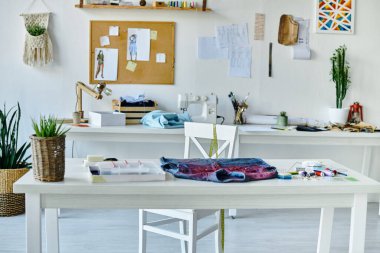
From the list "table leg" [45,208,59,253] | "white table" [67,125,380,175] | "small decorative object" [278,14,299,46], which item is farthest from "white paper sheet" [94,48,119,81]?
"table leg" [45,208,59,253]

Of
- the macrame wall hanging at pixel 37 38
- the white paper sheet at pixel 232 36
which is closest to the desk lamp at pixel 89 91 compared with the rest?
the macrame wall hanging at pixel 37 38

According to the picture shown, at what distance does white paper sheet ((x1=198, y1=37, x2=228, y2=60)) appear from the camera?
14.8ft

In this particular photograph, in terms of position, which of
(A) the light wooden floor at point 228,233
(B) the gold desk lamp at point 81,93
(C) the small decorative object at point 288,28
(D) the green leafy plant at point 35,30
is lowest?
(A) the light wooden floor at point 228,233

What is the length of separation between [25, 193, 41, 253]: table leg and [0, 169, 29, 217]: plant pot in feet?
6.72

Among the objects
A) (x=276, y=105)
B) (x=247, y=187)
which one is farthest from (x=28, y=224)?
(x=276, y=105)

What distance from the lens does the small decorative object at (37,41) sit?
4.34 metres

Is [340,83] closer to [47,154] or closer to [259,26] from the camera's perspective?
[259,26]

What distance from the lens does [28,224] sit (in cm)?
200

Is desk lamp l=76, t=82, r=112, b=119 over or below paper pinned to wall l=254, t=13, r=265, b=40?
below

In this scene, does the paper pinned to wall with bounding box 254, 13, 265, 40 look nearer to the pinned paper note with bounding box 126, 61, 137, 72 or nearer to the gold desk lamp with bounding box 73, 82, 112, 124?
the pinned paper note with bounding box 126, 61, 137, 72

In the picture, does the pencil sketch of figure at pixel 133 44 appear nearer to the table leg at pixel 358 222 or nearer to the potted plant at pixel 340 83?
the potted plant at pixel 340 83

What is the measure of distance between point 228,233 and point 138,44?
5.86ft

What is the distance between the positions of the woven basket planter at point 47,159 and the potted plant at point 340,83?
3.05 metres

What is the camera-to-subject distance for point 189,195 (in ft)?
6.84
